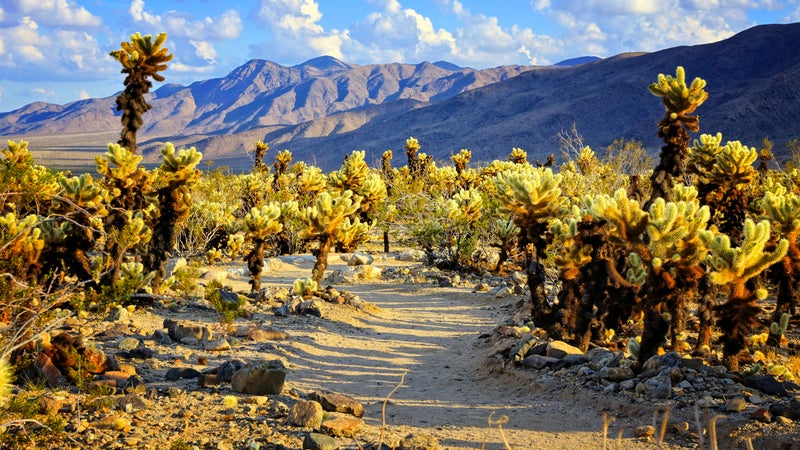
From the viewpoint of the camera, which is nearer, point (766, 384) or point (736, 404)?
point (736, 404)

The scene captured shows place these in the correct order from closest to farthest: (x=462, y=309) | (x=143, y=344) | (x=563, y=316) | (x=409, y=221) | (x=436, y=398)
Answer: (x=436, y=398), (x=143, y=344), (x=563, y=316), (x=462, y=309), (x=409, y=221)

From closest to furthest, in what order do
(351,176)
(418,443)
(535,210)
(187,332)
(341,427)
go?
(418,443) → (341,427) → (187,332) → (535,210) → (351,176)

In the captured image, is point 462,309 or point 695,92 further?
point 462,309

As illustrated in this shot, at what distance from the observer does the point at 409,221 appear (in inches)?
754

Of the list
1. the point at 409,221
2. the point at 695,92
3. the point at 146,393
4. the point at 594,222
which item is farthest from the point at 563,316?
the point at 409,221

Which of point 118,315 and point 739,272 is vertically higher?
point 739,272

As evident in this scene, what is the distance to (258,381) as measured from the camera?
5609 millimetres

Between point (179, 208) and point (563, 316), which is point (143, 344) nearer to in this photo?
point (179, 208)

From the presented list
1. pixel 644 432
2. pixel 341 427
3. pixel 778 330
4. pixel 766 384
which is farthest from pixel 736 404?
pixel 341 427

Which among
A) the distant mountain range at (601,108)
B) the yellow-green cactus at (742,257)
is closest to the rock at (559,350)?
the yellow-green cactus at (742,257)

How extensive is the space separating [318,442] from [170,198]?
272 inches

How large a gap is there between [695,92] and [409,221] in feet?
34.6

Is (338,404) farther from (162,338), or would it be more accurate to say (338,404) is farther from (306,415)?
(162,338)

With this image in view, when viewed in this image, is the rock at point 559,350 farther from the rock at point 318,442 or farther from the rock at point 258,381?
the rock at point 318,442
